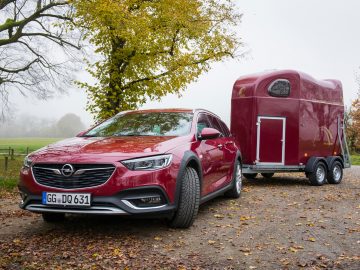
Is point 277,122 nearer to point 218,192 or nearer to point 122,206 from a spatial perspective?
point 218,192

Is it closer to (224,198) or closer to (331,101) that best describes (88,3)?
(331,101)

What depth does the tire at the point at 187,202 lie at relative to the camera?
5.64 m

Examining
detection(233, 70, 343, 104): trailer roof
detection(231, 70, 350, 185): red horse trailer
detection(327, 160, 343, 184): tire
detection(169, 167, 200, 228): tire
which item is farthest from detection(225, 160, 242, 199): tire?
detection(327, 160, 343, 184): tire

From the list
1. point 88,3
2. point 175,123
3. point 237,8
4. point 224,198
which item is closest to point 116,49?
point 88,3

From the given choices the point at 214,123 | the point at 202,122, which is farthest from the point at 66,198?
the point at 214,123

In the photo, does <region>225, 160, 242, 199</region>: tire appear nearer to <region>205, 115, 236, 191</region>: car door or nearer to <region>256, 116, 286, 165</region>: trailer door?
<region>205, 115, 236, 191</region>: car door

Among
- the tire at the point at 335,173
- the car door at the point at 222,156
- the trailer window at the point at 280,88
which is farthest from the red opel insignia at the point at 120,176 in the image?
the tire at the point at 335,173

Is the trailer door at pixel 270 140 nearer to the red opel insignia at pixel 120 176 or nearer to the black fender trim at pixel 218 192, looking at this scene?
the black fender trim at pixel 218 192

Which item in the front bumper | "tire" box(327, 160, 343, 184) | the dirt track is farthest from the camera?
"tire" box(327, 160, 343, 184)

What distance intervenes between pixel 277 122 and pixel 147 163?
7304 millimetres

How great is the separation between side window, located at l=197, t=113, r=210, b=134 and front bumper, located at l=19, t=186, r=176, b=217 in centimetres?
187

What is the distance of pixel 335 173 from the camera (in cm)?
1304

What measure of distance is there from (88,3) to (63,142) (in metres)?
11.1

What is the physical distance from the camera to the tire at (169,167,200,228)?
18.5 ft
